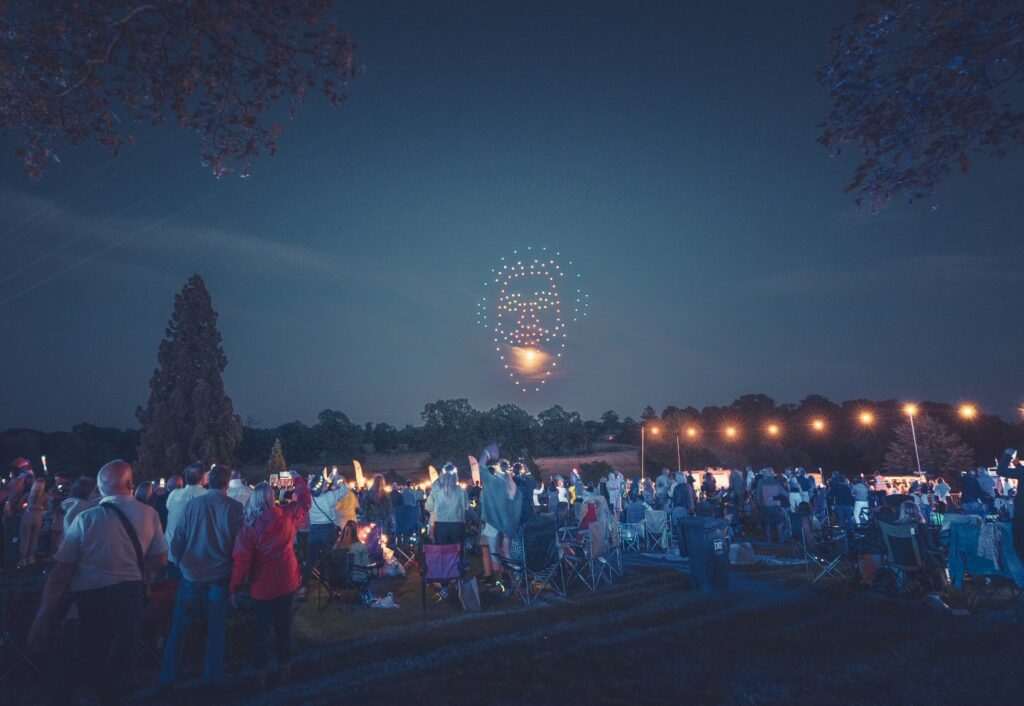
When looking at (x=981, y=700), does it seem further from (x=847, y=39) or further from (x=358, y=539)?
(x=358, y=539)

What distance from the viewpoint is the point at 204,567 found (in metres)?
5.07

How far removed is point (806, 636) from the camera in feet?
21.1

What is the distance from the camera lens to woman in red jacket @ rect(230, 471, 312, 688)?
504 centimetres

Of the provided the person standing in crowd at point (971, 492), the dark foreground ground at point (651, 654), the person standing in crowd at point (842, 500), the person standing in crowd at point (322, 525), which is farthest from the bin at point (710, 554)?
the person standing in crowd at point (971, 492)

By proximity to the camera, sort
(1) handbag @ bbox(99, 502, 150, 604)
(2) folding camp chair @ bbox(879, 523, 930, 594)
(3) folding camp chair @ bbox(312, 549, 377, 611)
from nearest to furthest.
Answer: (1) handbag @ bbox(99, 502, 150, 604) → (2) folding camp chair @ bbox(879, 523, 930, 594) → (3) folding camp chair @ bbox(312, 549, 377, 611)

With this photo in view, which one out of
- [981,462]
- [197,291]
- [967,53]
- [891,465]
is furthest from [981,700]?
[981,462]

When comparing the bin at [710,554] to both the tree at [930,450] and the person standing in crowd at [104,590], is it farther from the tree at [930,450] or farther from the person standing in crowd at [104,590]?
the tree at [930,450]

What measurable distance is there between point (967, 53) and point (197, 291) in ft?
126

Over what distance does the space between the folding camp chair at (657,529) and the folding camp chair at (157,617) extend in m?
10.6

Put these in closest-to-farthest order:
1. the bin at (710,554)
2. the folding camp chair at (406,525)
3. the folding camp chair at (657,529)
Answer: the bin at (710,554) → the folding camp chair at (406,525) → the folding camp chair at (657,529)

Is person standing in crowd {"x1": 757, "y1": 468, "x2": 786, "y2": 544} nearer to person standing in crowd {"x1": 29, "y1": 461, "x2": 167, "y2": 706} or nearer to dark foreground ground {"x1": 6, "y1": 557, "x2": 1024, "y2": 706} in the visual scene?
dark foreground ground {"x1": 6, "y1": 557, "x2": 1024, "y2": 706}

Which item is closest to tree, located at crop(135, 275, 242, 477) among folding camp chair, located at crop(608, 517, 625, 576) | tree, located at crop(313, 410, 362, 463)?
tree, located at crop(313, 410, 362, 463)

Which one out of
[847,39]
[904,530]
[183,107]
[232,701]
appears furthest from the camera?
[904,530]

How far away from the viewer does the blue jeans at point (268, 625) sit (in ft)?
16.8
